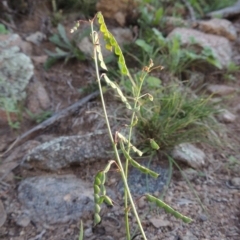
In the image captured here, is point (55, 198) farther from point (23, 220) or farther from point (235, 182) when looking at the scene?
point (235, 182)

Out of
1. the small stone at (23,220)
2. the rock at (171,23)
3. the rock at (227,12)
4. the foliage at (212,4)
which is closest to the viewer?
the small stone at (23,220)

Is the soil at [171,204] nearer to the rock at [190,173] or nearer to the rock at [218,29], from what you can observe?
the rock at [190,173]

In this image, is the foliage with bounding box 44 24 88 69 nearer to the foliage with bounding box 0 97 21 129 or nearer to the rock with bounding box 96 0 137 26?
the rock with bounding box 96 0 137 26

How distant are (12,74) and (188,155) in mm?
1145

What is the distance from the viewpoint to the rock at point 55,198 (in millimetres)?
1747

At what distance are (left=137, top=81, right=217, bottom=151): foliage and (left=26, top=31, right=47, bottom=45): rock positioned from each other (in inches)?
43.7

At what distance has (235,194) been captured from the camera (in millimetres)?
1862

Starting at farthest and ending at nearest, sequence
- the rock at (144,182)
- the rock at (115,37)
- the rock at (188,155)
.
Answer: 1. the rock at (115,37)
2. the rock at (188,155)
3. the rock at (144,182)

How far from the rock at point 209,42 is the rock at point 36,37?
87cm

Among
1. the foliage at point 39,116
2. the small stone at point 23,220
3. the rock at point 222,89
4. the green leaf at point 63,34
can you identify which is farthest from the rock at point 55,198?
the green leaf at point 63,34

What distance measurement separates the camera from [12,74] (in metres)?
2.52

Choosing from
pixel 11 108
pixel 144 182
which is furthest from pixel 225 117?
pixel 11 108

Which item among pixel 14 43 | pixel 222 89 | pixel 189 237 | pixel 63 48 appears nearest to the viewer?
pixel 189 237

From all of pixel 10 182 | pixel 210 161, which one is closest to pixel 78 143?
pixel 10 182
